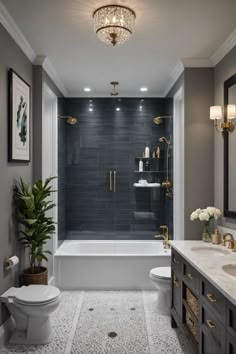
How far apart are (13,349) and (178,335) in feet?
4.88

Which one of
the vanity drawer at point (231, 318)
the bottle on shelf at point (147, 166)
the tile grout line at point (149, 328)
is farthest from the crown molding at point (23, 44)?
the tile grout line at point (149, 328)

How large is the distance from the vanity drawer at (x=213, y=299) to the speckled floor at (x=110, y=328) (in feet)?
2.84

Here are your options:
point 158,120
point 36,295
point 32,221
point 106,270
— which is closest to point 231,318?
point 36,295

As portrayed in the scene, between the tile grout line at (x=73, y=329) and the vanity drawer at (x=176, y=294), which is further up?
the vanity drawer at (x=176, y=294)

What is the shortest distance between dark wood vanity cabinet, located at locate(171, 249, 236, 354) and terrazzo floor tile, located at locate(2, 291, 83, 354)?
1057mm

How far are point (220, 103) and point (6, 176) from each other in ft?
7.77

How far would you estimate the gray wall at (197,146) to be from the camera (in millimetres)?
3635

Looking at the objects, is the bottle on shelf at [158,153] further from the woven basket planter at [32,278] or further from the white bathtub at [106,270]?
the woven basket planter at [32,278]

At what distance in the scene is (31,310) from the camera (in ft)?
8.62

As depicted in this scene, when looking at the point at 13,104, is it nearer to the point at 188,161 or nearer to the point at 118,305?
the point at 188,161

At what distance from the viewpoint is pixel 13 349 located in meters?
2.66

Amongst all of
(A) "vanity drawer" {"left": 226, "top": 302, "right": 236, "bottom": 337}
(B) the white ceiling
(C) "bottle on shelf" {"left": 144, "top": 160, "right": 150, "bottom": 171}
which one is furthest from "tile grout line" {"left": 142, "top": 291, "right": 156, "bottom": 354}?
(B) the white ceiling

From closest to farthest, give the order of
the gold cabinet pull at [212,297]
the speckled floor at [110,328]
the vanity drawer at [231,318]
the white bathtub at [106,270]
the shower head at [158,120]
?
the vanity drawer at [231,318] → the gold cabinet pull at [212,297] → the speckled floor at [110,328] → the white bathtub at [106,270] → the shower head at [158,120]

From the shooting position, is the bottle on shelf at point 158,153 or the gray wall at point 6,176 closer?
the gray wall at point 6,176
